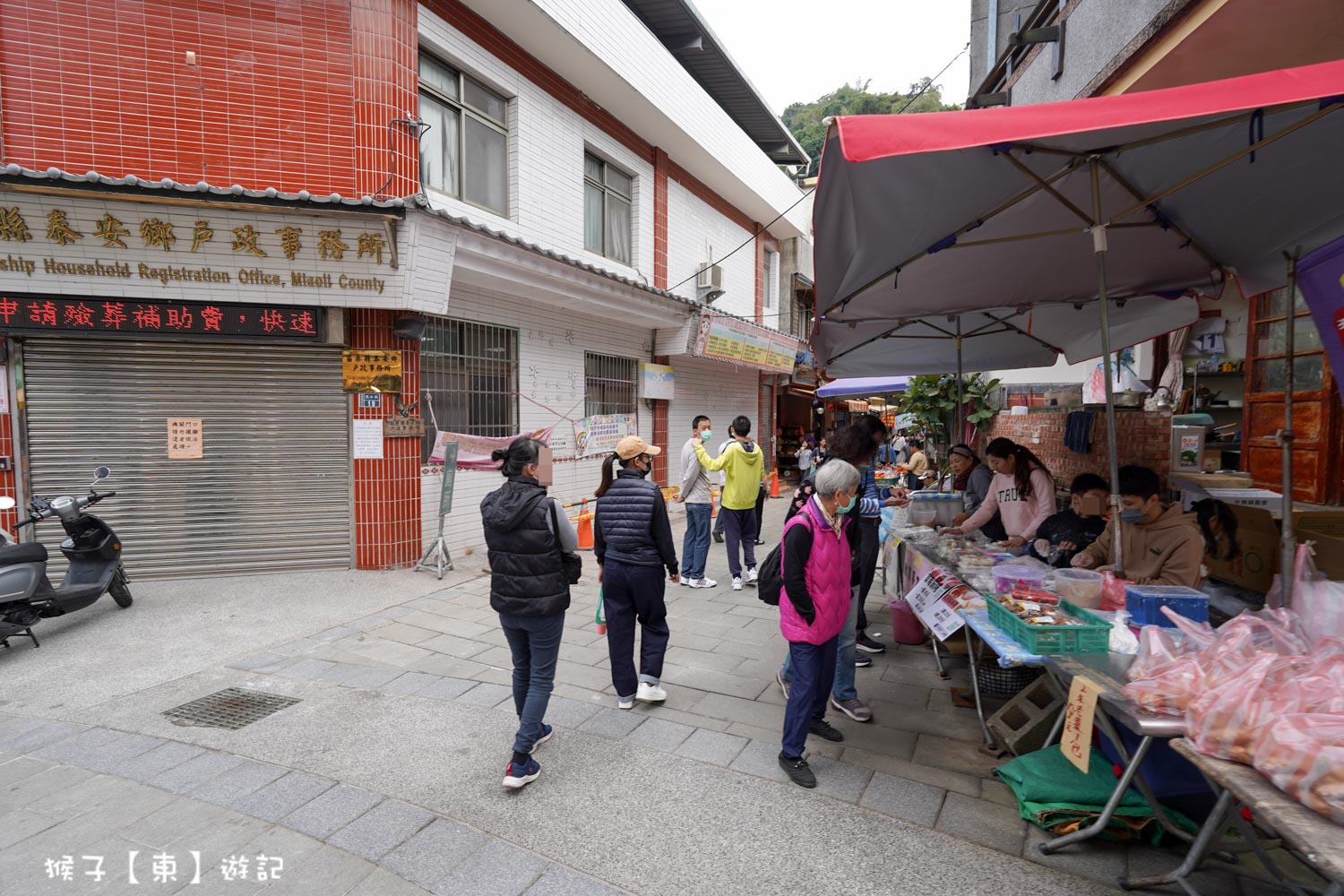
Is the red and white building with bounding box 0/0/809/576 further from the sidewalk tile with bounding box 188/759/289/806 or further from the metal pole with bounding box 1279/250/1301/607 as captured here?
the metal pole with bounding box 1279/250/1301/607

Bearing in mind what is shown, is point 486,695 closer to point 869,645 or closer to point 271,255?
A: point 869,645

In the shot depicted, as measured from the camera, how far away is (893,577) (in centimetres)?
581

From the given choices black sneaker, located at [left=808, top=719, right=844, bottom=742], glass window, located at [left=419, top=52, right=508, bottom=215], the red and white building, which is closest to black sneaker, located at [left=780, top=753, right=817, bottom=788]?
black sneaker, located at [left=808, top=719, right=844, bottom=742]

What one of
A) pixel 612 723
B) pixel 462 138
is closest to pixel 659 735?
pixel 612 723

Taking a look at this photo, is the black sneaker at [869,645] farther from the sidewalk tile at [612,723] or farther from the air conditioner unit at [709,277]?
the air conditioner unit at [709,277]

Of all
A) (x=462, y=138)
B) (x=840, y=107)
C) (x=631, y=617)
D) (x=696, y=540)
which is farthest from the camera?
(x=840, y=107)

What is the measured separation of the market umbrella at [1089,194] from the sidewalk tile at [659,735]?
286 cm

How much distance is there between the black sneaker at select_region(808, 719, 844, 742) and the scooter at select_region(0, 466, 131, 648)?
19.2 feet

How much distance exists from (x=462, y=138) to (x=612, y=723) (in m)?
7.25

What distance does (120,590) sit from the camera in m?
5.96

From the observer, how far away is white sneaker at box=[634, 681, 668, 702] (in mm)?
4176

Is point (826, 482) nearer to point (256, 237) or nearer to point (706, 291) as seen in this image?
point (256, 237)

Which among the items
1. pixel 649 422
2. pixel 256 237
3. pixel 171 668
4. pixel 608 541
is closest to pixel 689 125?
pixel 649 422

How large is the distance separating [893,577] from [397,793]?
4.23m
